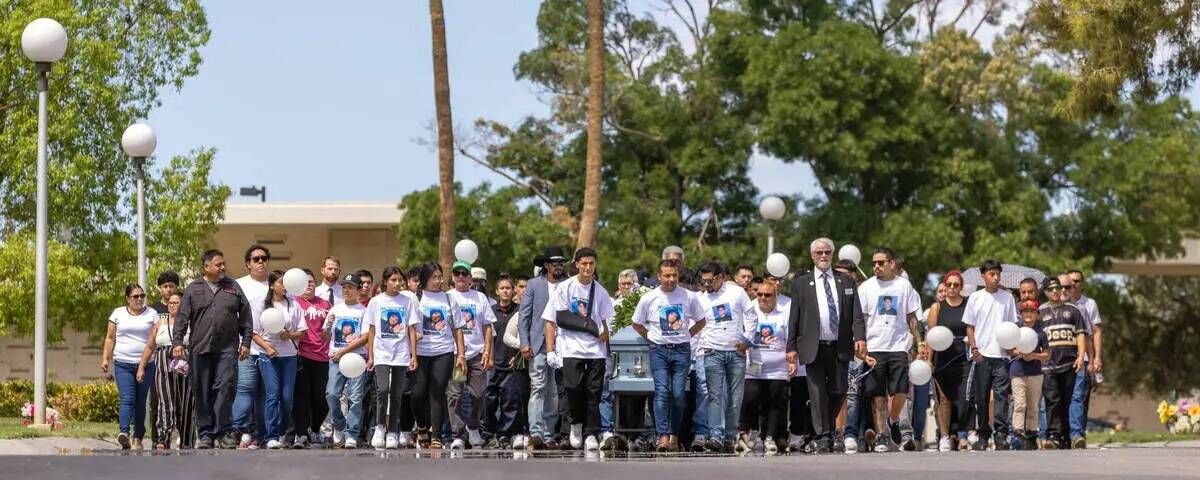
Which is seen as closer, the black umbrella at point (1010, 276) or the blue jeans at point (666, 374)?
the blue jeans at point (666, 374)

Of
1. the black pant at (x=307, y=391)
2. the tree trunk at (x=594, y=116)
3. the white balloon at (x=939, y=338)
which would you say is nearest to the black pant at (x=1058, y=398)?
the white balloon at (x=939, y=338)

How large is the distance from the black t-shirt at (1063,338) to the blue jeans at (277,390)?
747 cm

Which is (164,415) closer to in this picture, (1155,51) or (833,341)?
(833,341)

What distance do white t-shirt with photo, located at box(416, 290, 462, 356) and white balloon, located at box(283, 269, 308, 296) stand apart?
119 cm

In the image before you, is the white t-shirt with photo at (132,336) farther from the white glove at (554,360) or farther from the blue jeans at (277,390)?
the white glove at (554,360)

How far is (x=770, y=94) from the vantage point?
37.9 meters

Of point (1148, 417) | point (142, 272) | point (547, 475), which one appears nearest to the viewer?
point (547, 475)

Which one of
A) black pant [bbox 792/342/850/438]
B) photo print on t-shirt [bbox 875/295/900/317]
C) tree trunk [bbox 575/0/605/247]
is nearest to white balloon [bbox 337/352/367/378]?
black pant [bbox 792/342/850/438]

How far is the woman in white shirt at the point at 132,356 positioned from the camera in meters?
18.2

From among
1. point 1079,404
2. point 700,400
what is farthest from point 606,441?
point 1079,404

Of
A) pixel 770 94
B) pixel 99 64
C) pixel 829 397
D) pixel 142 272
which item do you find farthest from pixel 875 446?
pixel 770 94

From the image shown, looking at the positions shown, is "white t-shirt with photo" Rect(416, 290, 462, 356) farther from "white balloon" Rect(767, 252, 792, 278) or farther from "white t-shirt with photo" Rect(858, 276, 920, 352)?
"white t-shirt with photo" Rect(858, 276, 920, 352)

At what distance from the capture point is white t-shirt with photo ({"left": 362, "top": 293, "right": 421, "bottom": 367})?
57.0 feet

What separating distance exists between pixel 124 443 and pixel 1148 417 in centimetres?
5163
